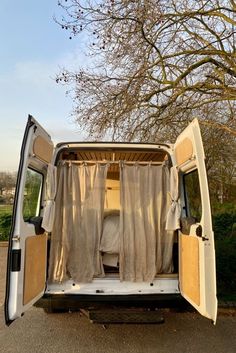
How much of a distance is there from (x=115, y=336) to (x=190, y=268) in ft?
4.91

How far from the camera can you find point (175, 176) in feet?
14.3

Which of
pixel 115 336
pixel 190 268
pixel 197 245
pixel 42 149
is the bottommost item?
pixel 115 336

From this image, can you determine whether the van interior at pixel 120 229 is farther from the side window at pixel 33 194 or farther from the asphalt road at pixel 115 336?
the asphalt road at pixel 115 336

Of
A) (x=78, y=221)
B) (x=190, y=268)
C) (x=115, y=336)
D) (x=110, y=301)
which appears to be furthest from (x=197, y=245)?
(x=115, y=336)

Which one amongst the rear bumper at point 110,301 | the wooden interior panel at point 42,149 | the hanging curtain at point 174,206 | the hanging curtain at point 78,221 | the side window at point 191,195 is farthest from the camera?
the side window at point 191,195

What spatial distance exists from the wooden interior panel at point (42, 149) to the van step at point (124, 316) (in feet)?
5.64

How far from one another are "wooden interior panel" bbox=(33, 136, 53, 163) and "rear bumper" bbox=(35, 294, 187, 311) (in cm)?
A: 150

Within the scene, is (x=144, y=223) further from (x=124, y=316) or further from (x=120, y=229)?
(x=124, y=316)

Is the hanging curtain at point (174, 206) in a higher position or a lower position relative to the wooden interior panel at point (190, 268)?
higher

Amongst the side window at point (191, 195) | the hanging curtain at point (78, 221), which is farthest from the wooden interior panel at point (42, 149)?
the side window at point (191, 195)

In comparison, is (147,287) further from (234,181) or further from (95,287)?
(234,181)

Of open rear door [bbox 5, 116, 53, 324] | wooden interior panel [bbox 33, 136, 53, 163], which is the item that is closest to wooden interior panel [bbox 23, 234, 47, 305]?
open rear door [bbox 5, 116, 53, 324]

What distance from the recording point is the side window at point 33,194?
414 cm

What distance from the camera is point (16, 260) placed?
331 cm
